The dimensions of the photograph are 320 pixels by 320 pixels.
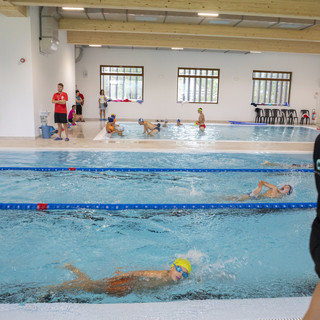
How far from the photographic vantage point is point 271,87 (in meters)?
18.8

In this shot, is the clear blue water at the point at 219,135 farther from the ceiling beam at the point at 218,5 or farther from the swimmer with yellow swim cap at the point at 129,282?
the swimmer with yellow swim cap at the point at 129,282

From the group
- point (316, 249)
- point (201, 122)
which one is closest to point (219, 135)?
point (201, 122)

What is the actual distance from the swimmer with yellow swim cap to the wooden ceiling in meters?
6.58

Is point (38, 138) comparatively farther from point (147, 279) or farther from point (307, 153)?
point (147, 279)

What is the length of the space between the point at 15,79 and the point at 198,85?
1114 cm

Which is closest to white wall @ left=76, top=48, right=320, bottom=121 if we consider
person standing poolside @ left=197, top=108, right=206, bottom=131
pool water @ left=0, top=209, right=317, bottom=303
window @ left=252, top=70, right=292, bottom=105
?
window @ left=252, top=70, right=292, bottom=105

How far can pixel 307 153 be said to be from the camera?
8.41 metres

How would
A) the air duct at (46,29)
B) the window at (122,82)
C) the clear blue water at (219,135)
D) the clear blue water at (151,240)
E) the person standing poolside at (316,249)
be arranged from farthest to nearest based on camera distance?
Answer: the window at (122,82) → the clear blue water at (219,135) → the air duct at (46,29) → the clear blue water at (151,240) → the person standing poolside at (316,249)

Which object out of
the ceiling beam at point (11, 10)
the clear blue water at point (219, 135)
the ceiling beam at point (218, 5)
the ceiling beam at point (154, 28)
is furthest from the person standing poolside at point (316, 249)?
the ceiling beam at point (154, 28)

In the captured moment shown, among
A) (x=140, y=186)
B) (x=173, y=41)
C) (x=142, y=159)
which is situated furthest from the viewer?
(x=173, y=41)

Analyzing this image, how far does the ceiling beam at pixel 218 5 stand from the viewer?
7.86m

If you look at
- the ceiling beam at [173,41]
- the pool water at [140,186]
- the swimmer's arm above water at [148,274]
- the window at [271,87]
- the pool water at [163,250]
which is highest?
the ceiling beam at [173,41]

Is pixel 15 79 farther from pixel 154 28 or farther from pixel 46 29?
pixel 154 28

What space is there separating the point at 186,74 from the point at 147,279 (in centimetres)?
1650
